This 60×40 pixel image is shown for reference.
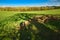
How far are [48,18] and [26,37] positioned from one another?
0.32 metres

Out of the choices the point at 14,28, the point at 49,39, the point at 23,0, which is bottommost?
the point at 49,39

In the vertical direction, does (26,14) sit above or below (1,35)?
above

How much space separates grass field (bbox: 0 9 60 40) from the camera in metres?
1.19

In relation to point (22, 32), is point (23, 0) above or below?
above

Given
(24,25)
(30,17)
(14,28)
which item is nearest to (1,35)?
(14,28)

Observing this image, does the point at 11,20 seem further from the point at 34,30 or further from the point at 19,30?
the point at 34,30

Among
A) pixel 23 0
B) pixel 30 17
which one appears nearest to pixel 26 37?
pixel 30 17

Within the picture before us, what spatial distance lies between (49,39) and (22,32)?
0.29 meters

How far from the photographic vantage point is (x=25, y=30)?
1209 mm

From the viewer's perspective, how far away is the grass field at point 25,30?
119cm

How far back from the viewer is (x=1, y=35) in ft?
3.94

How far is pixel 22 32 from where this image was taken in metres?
1.20

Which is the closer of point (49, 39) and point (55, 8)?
point (49, 39)

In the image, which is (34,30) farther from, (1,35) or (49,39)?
(1,35)
